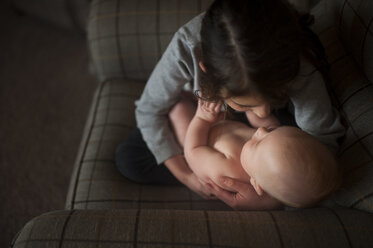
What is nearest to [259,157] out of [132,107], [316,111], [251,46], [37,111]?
[316,111]

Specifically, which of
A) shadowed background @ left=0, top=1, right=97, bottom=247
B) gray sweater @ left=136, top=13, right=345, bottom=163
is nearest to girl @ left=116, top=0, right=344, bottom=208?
gray sweater @ left=136, top=13, right=345, bottom=163

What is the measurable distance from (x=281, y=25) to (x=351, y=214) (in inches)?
17.1

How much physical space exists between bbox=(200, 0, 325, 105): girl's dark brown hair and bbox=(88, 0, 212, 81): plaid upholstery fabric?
17.3 inches

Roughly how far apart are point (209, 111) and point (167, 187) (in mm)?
287

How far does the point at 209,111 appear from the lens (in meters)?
0.87

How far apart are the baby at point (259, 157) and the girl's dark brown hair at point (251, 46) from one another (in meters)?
0.13

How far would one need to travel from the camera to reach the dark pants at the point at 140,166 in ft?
3.08

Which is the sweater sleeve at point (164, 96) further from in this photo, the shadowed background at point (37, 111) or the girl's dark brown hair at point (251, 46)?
the shadowed background at point (37, 111)

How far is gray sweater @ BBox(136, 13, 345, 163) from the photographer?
74 cm

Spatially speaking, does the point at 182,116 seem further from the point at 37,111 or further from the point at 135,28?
the point at 37,111

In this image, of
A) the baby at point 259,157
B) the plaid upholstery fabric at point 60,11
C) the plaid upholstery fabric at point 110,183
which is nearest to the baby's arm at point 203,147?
the baby at point 259,157

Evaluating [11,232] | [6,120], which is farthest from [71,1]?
[11,232]

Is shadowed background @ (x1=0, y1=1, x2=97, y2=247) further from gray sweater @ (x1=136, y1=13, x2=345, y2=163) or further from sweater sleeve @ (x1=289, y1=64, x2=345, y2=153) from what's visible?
sweater sleeve @ (x1=289, y1=64, x2=345, y2=153)

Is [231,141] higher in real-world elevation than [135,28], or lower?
lower
